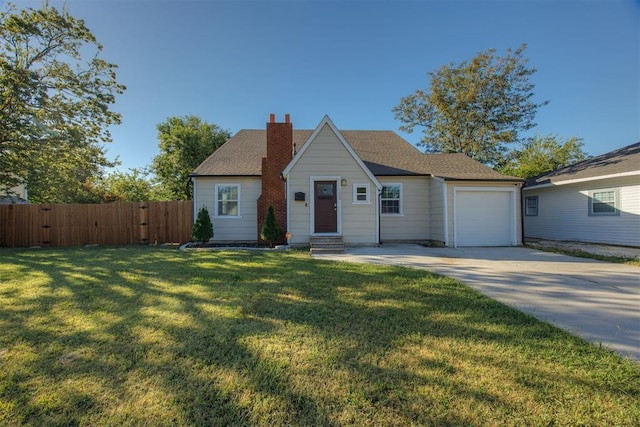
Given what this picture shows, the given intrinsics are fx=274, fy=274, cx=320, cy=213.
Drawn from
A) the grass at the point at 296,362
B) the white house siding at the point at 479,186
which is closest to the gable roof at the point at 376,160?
the white house siding at the point at 479,186

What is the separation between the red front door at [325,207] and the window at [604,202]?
434 inches

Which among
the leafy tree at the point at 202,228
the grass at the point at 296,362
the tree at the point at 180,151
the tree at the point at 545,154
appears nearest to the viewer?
the grass at the point at 296,362

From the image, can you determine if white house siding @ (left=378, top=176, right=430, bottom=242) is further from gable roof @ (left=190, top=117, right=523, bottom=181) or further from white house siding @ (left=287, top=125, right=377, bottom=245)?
white house siding @ (left=287, top=125, right=377, bottom=245)

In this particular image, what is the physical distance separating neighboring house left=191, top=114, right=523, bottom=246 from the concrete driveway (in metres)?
1.96

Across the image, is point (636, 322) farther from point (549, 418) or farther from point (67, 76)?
point (67, 76)

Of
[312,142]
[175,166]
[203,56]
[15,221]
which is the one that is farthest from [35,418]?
[175,166]

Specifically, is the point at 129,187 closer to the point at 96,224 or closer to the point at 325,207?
the point at 96,224

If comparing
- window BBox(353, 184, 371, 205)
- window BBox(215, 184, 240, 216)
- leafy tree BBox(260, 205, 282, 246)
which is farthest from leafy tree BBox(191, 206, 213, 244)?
window BBox(353, 184, 371, 205)

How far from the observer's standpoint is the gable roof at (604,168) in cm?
1041

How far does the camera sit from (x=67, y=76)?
13.2 m

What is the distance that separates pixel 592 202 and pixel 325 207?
11444 mm

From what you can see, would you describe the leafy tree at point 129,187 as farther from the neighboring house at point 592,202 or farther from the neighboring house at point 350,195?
the neighboring house at point 592,202

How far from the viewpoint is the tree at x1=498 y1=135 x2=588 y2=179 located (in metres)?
22.8

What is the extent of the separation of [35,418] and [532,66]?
1142 inches
